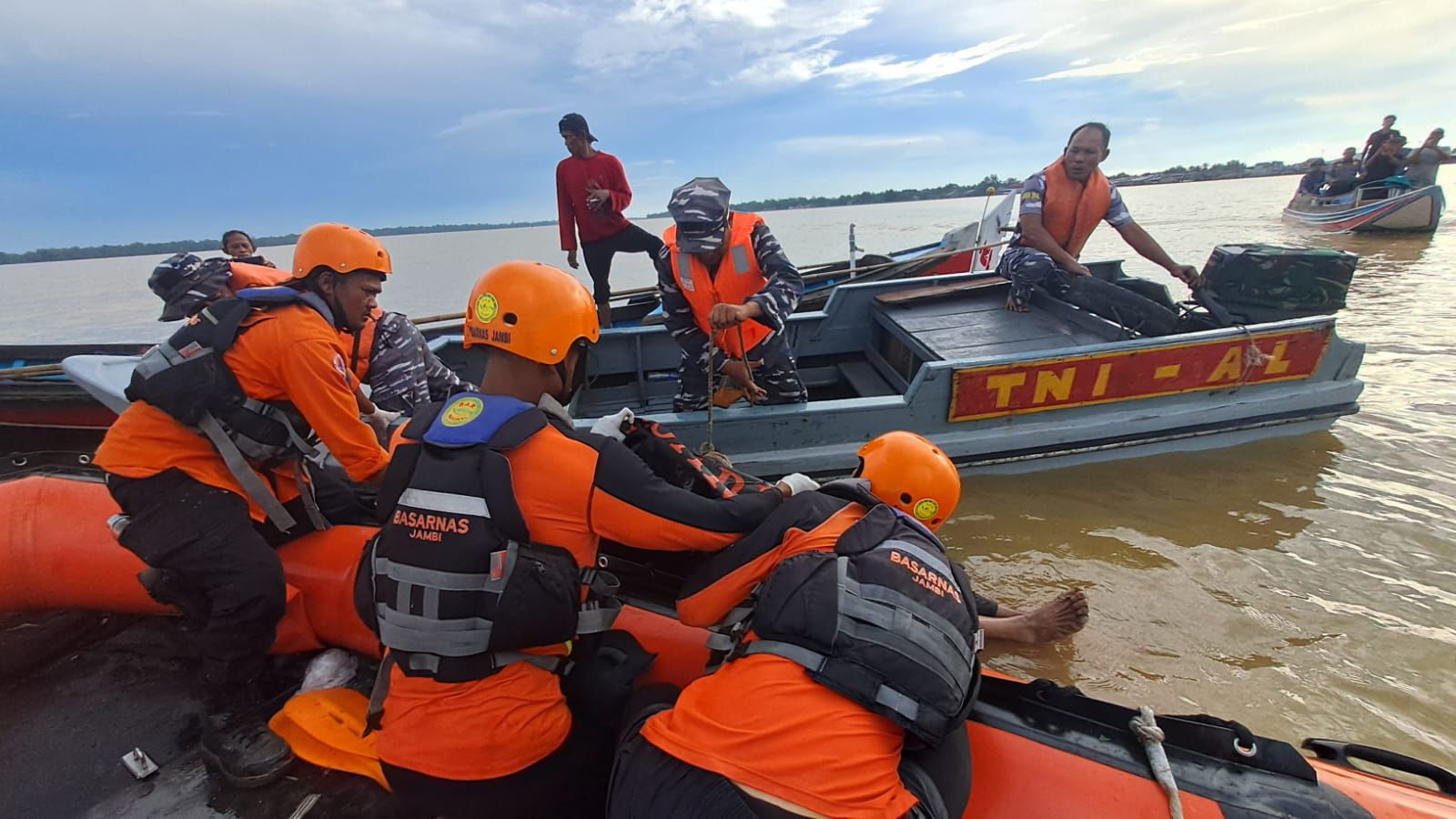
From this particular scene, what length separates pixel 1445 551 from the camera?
361 cm

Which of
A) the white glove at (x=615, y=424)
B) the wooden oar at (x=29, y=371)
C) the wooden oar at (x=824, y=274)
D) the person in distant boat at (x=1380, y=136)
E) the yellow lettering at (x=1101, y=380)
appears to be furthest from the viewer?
the person in distant boat at (x=1380, y=136)

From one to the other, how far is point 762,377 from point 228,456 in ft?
9.14

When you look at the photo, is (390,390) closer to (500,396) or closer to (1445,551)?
(500,396)

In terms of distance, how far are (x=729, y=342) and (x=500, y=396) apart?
2.62m

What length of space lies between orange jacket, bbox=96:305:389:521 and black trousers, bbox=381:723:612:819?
125cm

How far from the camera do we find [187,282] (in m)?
3.46

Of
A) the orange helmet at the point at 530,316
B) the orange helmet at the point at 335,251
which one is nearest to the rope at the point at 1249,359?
the orange helmet at the point at 530,316

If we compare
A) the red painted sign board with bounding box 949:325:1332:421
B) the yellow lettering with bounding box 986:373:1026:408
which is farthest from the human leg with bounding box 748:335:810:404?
the yellow lettering with bounding box 986:373:1026:408

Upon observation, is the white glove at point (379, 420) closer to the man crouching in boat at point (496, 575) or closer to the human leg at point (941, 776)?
the man crouching in boat at point (496, 575)

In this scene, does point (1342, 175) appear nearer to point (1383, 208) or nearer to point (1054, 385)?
point (1383, 208)

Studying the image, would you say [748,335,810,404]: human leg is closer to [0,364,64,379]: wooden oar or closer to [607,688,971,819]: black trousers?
[607,688,971,819]: black trousers

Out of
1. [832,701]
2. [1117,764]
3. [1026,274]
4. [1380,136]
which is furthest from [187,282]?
[1380,136]

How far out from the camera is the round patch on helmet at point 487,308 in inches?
69.0

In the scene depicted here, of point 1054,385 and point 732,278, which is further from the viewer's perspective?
point 1054,385
